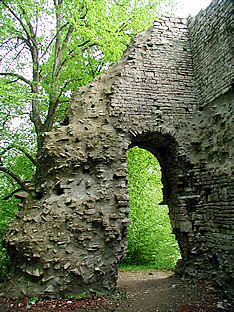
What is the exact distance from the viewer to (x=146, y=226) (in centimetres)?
920

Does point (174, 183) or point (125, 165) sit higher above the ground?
point (125, 165)

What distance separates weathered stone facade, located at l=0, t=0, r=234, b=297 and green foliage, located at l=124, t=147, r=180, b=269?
9.28 ft

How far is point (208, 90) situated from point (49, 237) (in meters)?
5.04

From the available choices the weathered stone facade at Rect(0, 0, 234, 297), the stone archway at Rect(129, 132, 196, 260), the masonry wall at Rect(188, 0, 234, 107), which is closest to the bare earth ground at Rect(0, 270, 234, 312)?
the weathered stone facade at Rect(0, 0, 234, 297)

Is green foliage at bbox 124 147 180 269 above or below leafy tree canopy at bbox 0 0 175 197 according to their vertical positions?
below

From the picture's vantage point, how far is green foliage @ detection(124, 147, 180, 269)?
30.1ft

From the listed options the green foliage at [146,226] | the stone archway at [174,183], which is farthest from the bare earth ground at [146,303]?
the green foliage at [146,226]

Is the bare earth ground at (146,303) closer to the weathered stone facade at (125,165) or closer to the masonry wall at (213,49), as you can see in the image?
the weathered stone facade at (125,165)

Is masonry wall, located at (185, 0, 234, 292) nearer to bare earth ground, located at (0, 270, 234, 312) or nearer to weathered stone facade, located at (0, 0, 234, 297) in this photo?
weathered stone facade, located at (0, 0, 234, 297)

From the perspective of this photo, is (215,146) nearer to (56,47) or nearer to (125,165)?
(125,165)

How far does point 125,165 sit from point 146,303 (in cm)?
279

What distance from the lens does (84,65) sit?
10.9m

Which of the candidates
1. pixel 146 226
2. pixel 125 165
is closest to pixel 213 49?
pixel 125 165

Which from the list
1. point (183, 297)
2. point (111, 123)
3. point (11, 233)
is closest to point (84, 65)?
point (111, 123)
